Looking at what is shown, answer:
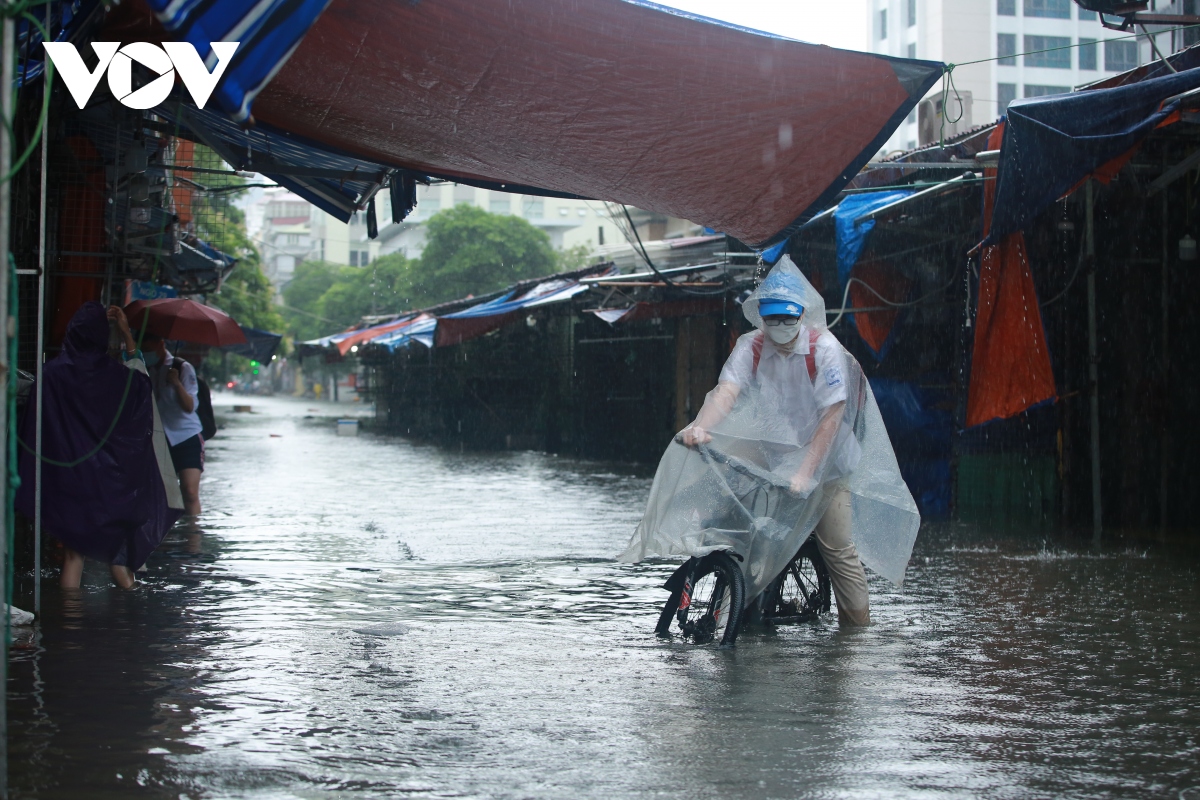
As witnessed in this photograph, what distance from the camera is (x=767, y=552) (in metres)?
5.88

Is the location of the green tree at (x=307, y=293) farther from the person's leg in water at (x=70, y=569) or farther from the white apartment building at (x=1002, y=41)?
the person's leg in water at (x=70, y=569)

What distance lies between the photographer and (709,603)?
5.90 metres

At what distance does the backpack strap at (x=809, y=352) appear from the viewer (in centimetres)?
600

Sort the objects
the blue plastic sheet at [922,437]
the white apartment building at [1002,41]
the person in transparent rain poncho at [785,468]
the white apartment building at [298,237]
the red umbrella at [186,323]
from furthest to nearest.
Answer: the white apartment building at [298,237], the white apartment building at [1002,41], the red umbrella at [186,323], the blue plastic sheet at [922,437], the person in transparent rain poncho at [785,468]

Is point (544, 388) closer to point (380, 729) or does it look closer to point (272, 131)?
point (272, 131)

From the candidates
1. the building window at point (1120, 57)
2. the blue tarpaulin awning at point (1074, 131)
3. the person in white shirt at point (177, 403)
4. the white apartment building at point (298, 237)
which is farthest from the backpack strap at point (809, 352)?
the white apartment building at point (298, 237)

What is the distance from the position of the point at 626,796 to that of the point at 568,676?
1.61 meters

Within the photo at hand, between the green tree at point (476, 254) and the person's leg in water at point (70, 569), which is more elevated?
the green tree at point (476, 254)

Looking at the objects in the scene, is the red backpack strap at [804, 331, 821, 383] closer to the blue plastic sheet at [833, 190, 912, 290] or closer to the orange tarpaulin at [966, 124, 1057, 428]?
the orange tarpaulin at [966, 124, 1057, 428]

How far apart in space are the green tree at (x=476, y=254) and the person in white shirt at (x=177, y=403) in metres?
41.4

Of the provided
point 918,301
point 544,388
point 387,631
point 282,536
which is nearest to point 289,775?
point 387,631

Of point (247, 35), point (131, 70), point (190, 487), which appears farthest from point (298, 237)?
point (247, 35)

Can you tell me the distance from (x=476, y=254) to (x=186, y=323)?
40.2m

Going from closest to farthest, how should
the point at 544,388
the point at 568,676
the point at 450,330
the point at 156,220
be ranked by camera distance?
the point at 568,676, the point at 156,220, the point at 450,330, the point at 544,388
